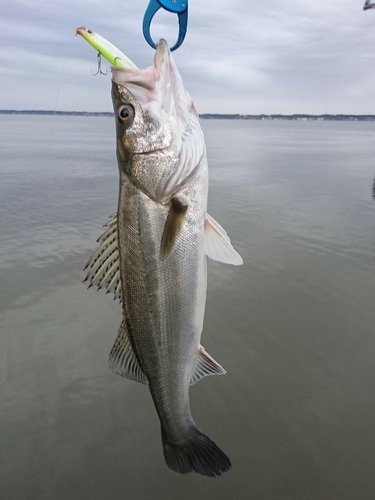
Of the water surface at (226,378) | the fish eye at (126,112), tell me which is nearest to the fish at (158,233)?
the fish eye at (126,112)

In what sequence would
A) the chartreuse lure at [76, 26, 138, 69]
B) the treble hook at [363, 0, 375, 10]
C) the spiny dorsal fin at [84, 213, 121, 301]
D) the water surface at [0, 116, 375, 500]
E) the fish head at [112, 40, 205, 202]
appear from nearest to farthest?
the chartreuse lure at [76, 26, 138, 69] → the fish head at [112, 40, 205, 202] → the spiny dorsal fin at [84, 213, 121, 301] → the water surface at [0, 116, 375, 500] → the treble hook at [363, 0, 375, 10]

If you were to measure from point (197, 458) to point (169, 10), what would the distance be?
7.94ft

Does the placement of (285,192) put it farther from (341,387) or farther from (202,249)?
(202,249)

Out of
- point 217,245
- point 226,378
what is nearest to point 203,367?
point 217,245

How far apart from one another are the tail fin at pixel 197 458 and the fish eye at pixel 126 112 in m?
1.89

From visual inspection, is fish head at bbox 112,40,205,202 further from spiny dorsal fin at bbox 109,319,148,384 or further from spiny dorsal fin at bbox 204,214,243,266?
spiny dorsal fin at bbox 109,319,148,384

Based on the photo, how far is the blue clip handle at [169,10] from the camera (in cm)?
186

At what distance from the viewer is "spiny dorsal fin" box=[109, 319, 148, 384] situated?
7.70 feet

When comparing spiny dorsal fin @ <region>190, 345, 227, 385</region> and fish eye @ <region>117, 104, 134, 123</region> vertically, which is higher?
fish eye @ <region>117, 104, 134, 123</region>

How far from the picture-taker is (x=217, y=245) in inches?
90.5

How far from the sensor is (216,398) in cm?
501

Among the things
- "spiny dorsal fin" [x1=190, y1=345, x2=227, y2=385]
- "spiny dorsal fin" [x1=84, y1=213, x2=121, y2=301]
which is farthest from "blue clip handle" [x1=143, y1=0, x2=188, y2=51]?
"spiny dorsal fin" [x1=190, y1=345, x2=227, y2=385]

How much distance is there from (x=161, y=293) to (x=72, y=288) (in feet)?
18.8

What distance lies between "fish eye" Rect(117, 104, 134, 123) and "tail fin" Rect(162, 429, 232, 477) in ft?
6.21
